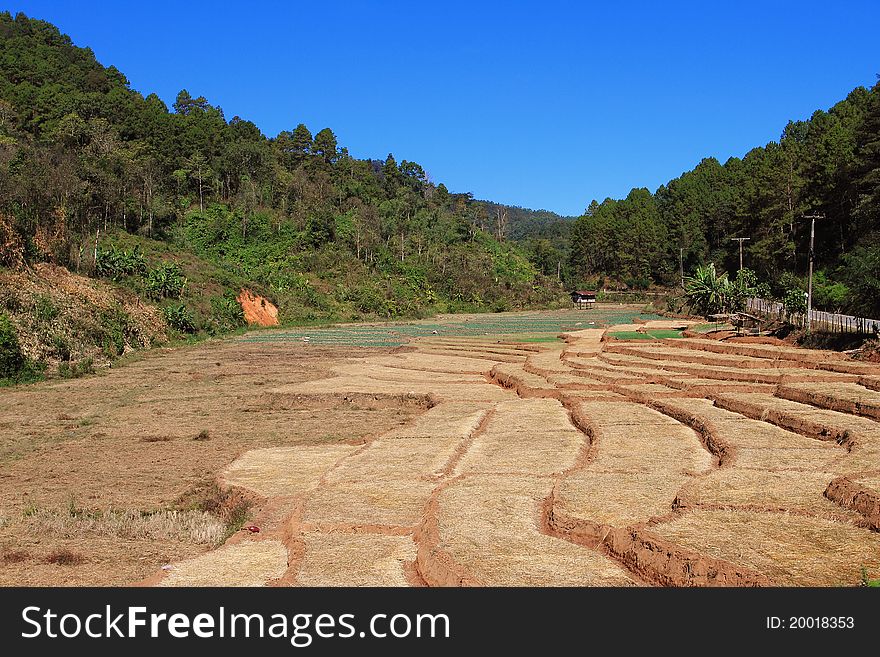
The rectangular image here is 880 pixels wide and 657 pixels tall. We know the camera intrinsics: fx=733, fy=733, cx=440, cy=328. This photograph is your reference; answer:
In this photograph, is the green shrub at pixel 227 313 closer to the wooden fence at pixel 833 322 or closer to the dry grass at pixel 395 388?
the dry grass at pixel 395 388

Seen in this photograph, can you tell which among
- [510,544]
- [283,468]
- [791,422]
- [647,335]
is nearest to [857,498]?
[510,544]

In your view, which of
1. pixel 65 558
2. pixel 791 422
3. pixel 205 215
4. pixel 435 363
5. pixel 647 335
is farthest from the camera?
pixel 205 215

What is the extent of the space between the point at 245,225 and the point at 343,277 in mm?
10912

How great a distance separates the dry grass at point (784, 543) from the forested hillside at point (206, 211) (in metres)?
35.6

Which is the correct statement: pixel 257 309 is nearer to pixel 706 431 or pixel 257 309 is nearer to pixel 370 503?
pixel 706 431

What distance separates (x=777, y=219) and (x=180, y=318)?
5009cm

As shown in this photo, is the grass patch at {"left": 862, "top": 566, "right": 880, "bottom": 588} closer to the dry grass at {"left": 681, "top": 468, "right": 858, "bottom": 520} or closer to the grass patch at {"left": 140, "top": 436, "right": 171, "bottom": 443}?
the dry grass at {"left": 681, "top": 468, "right": 858, "bottom": 520}

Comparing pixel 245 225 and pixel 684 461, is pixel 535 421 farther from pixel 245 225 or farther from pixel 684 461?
pixel 245 225

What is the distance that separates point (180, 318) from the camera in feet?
147

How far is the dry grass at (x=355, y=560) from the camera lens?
7961 millimetres

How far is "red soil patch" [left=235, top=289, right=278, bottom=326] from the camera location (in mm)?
54969

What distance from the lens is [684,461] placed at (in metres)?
12.9

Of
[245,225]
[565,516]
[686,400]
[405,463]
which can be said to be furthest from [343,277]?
[565,516]

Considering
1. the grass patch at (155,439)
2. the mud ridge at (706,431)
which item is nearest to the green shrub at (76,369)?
the grass patch at (155,439)
